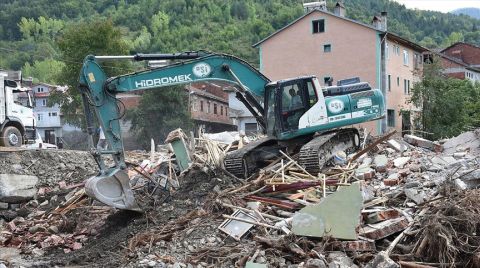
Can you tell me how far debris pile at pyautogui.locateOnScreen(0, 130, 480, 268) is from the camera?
26.6ft

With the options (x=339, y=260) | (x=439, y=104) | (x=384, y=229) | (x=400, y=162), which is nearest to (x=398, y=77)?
(x=439, y=104)

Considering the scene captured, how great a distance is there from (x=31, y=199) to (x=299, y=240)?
26.4 feet

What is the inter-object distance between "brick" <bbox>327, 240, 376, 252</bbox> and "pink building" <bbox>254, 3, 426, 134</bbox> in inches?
1059

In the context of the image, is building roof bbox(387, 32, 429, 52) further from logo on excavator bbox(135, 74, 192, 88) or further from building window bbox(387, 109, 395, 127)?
logo on excavator bbox(135, 74, 192, 88)

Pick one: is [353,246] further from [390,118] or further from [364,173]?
[390,118]

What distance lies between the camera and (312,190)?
10.0 meters

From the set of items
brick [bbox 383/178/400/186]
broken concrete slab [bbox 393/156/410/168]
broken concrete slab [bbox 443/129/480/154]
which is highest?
broken concrete slab [bbox 443/129/480/154]

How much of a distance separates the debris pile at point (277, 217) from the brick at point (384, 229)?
0.01 meters

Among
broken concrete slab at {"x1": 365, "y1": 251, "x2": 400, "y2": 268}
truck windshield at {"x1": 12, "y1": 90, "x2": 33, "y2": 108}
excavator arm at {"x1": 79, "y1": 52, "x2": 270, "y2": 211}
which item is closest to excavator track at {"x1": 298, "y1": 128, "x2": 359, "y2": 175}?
excavator arm at {"x1": 79, "y1": 52, "x2": 270, "y2": 211}

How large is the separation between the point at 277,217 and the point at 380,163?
342 cm

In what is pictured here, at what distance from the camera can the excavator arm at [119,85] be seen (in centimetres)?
985

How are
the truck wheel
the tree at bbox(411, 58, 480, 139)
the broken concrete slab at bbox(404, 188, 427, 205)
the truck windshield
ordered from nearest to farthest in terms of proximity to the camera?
the broken concrete slab at bbox(404, 188, 427, 205)
the truck wheel
the truck windshield
the tree at bbox(411, 58, 480, 139)

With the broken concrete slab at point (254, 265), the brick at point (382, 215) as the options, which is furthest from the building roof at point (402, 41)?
the broken concrete slab at point (254, 265)

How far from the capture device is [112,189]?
9.87 metres
